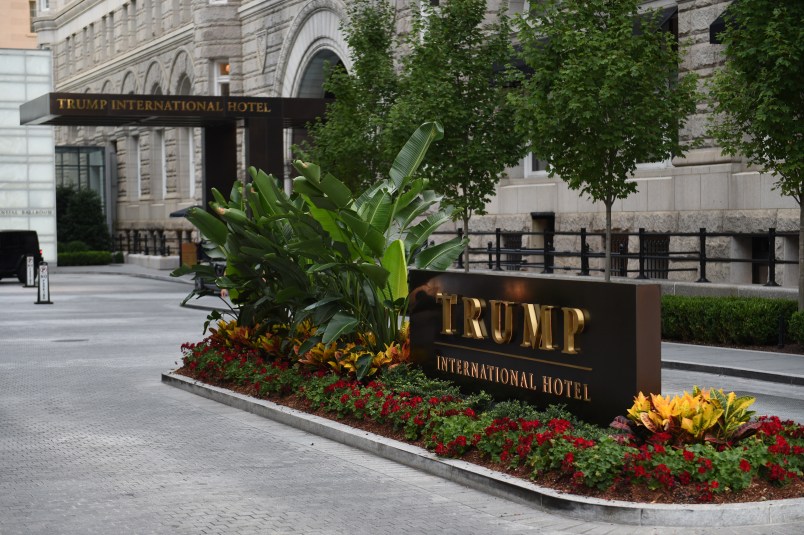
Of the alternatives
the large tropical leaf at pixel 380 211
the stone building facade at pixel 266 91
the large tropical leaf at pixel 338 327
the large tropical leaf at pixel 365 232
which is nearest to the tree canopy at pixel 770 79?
the stone building facade at pixel 266 91

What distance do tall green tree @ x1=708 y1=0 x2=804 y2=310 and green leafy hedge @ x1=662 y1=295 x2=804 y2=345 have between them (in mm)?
536

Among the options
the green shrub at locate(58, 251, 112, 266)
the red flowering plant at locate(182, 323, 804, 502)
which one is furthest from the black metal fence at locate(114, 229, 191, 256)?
the red flowering plant at locate(182, 323, 804, 502)

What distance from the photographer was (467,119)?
30.2m

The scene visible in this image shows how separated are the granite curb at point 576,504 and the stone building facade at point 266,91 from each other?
15615mm

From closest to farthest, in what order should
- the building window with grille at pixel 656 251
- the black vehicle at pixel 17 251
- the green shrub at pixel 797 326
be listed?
1. the green shrub at pixel 797 326
2. the building window with grille at pixel 656 251
3. the black vehicle at pixel 17 251

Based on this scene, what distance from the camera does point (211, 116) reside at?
131 ft

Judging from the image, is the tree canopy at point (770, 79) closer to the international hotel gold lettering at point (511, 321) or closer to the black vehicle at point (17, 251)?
the international hotel gold lettering at point (511, 321)

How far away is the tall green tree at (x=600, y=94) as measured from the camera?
22.9 m

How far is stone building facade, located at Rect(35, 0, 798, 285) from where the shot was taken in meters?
27.4

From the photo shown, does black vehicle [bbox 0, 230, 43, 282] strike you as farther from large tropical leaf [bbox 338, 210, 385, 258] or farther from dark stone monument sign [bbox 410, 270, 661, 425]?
dark stone monument sign [bbox 410, 270, 661, 425]

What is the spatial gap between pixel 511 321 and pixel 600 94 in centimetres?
1137

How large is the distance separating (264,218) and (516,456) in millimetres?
7144

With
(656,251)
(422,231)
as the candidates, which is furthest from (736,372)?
(656,251)

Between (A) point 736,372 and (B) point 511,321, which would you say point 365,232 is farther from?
(A) point 736,372
